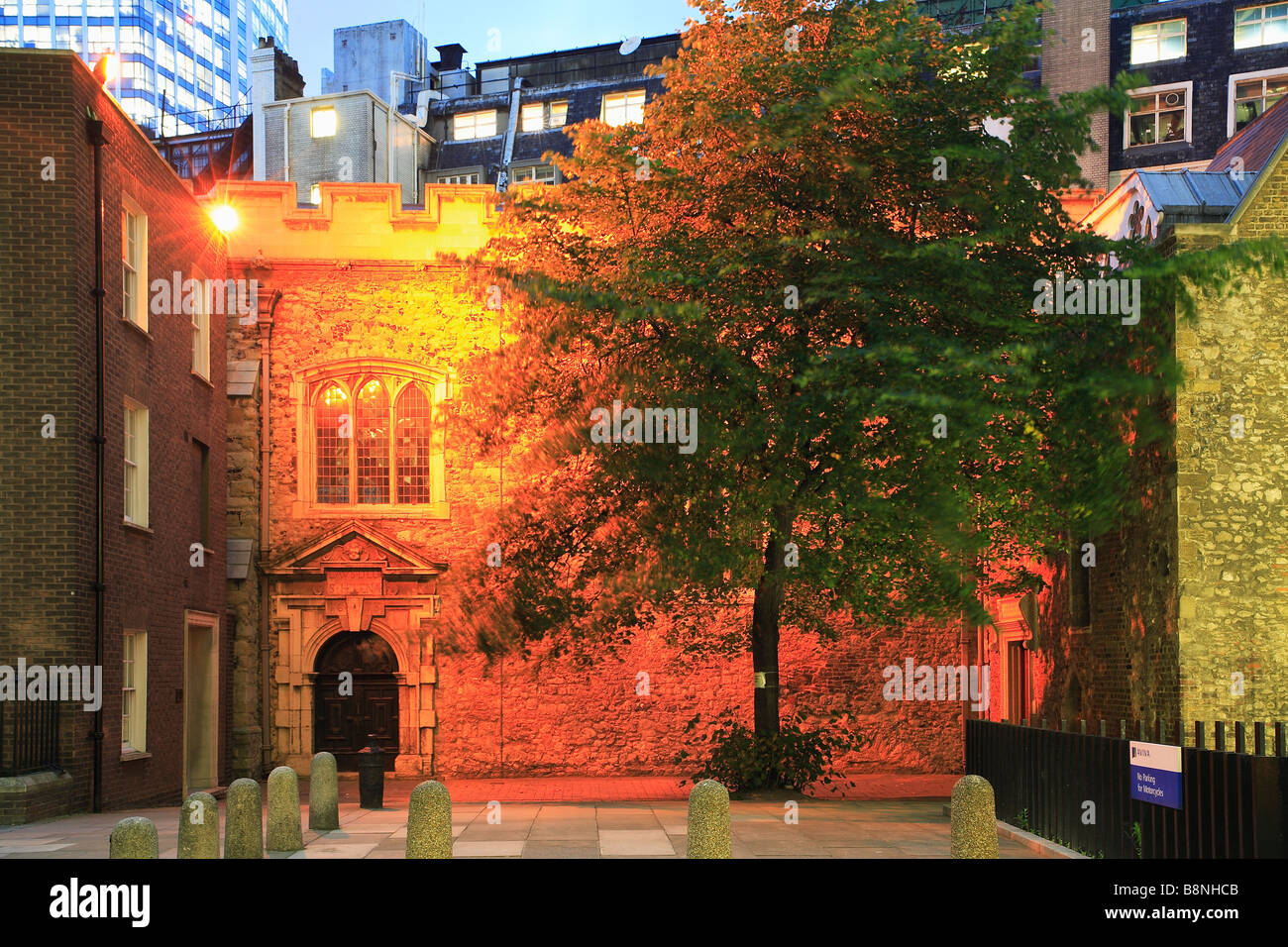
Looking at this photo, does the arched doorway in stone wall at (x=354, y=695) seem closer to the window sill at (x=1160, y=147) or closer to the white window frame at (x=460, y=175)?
the white window frame at (x=460, y=175)

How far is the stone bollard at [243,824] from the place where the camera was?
11.3 m

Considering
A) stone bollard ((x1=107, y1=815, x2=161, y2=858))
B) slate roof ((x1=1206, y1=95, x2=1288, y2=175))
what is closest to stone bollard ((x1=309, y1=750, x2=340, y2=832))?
stone bollard ((x1=107, y1=815, x2=161, y2=858))

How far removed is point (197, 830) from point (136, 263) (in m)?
10.3

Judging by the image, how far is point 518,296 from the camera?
54.7 feet

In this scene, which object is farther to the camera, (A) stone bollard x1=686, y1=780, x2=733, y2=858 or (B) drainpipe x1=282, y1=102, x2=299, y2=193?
(B) drainpipe x1=282, y1=102, x2=299, y2=193

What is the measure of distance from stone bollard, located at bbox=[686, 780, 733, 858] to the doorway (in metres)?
12.6

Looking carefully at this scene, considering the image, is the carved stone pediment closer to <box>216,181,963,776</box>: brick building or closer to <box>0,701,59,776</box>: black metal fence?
<box>216,181,963,776</box>: brick building

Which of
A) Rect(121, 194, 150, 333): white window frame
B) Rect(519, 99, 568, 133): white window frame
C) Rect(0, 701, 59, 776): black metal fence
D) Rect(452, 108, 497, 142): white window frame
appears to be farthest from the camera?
Rect(452, 108, 497, 142): white window frame

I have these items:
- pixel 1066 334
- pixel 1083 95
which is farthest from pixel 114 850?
pixel 1083 95

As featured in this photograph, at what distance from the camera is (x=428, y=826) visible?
10.9 metres

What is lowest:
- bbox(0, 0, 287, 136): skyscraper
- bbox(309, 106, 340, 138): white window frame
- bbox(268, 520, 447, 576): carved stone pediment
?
bbox(268, 520, 447, 576): carved stone pediment

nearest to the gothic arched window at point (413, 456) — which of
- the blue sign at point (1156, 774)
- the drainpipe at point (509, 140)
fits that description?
the blue sign at point (1156, 774)

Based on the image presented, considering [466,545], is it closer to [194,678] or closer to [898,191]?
[194,678]

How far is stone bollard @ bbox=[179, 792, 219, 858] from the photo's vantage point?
10281 millimetres
